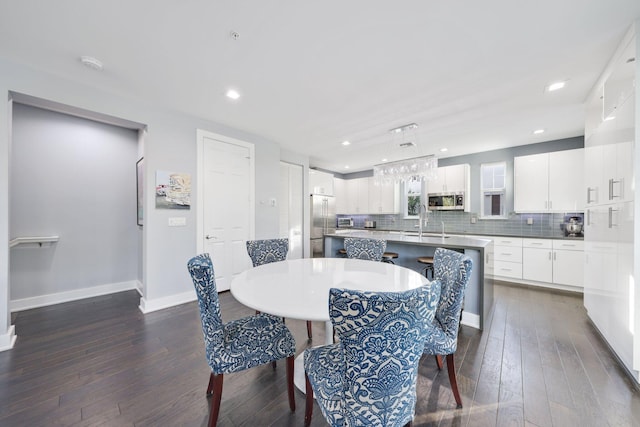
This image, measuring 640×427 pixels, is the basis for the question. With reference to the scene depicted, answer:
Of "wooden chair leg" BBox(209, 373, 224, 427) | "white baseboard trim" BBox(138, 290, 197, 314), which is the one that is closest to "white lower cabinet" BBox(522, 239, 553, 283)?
"wooden chair leg" BBox(209, 373, 224, 427)

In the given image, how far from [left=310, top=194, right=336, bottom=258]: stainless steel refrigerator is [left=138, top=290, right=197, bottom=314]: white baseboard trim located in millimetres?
2945

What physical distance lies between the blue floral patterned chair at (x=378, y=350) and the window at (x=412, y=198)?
5.68m

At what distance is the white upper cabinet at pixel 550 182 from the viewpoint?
3957 millimetres

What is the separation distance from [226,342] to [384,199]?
18.6ft

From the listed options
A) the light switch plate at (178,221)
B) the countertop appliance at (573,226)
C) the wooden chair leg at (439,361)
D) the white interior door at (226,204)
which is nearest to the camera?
the wooden chair leg at (439,361)

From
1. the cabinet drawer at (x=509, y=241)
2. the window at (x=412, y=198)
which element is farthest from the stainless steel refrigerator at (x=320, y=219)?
the cabinet drawer at (x=509, y=241)

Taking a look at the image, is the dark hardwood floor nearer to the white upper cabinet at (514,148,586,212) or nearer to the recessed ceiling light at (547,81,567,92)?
the white upper cabinet at (514,148,586,212)

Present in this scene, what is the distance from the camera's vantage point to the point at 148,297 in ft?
9.95

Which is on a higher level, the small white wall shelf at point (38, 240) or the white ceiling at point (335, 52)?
the white ceiling at point (335, 52)

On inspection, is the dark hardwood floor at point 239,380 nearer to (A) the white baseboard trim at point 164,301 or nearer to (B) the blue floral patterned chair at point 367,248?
(A) the white baseboard trim at point 164,301

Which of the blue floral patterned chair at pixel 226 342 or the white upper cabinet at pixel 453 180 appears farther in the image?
the white upper cabinet at pixel 453 180

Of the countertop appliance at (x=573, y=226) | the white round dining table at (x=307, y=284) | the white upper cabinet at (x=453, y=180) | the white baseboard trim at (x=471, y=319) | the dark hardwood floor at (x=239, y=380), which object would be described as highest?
the white upper cabinet at (x=453, y=180)

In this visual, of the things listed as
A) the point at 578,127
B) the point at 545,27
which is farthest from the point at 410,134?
the point at 578,127

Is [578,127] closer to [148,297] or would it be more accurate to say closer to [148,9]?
[148,9]
